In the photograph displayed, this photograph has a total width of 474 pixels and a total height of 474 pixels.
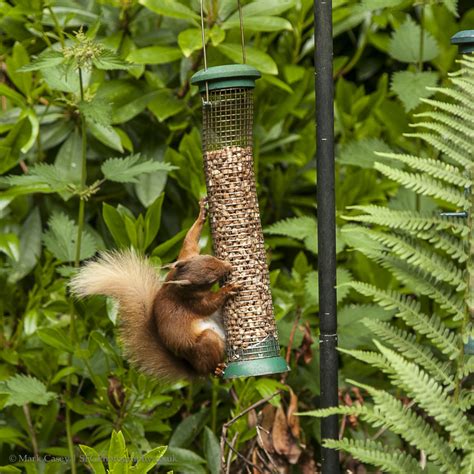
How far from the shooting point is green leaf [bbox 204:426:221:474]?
302 centimetres

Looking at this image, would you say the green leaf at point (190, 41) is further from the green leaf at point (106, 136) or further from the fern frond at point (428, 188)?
the fern frond at point (428, 188)

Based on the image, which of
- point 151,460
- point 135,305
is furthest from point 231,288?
point 151,460

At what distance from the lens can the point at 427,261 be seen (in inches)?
72.0

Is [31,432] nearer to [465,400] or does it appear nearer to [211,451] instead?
[211,451]

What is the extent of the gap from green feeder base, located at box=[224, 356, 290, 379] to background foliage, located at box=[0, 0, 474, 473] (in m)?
0.56

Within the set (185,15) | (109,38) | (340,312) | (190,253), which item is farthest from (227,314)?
(109,38)

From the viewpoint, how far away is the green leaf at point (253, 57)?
317cm

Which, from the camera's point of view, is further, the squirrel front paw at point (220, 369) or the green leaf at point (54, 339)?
the green leaf at point (54, 339)

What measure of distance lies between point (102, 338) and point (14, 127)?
2.67 feet

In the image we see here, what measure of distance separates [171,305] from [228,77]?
0.56 meters

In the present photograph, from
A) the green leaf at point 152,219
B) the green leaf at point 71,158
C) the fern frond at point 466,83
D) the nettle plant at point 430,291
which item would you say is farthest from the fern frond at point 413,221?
the green leaf at point 71,158

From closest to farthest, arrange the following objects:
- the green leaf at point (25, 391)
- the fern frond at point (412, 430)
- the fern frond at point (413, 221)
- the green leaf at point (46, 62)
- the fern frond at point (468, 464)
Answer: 1. the fern frond at point (468, 464)
2. the fern frond at point (412, 430)
3. the fern frond at point (413, 221)
4. the green leaf at point (46, 62)
5. the green leaf at point (25, 391)

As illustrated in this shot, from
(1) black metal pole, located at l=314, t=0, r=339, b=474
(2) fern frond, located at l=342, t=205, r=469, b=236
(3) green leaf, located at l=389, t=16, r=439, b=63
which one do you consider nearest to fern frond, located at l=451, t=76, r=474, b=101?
(2) fern frond, located at l=342, t=205, r=469, b=236

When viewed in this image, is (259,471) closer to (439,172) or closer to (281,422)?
(281,422)
